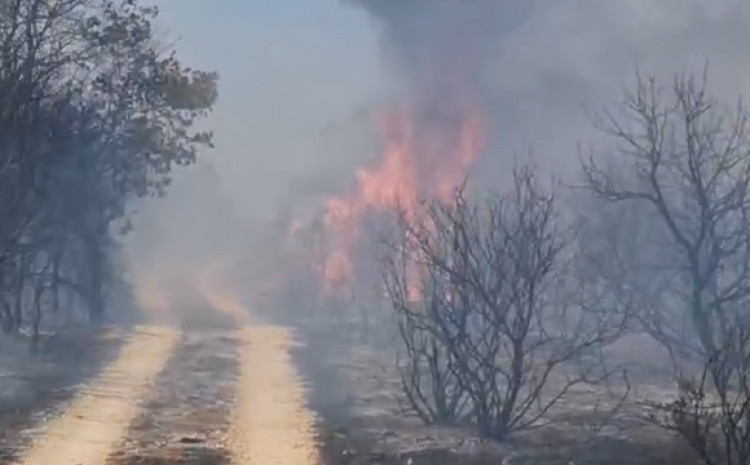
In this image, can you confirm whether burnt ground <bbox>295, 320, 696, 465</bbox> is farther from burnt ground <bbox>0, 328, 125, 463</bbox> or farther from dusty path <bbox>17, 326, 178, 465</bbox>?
burnt ground <bbox>0, 328, 125, 463</bbox>

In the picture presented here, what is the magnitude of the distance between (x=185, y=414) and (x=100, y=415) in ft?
4.80

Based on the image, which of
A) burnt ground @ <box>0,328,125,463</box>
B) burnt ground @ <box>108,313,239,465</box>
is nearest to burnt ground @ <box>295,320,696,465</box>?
burnt ground @ <box>108,313,239,465</box>

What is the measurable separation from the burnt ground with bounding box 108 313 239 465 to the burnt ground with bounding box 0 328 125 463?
5.09ft

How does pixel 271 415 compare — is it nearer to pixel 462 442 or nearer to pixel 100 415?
pixel 100 415

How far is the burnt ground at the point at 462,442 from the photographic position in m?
14.1

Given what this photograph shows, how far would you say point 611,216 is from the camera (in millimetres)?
40375

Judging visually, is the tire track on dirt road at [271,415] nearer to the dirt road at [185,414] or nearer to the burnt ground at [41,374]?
the dirt road at [185,414]

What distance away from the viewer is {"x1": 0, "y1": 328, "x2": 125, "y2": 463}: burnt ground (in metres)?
16.7

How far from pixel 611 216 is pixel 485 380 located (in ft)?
83.2

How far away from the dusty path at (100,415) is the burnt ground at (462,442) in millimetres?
3153

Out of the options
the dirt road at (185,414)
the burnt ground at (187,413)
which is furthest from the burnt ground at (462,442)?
the burnt ground at (187,413)

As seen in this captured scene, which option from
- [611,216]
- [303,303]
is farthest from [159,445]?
[303,303]

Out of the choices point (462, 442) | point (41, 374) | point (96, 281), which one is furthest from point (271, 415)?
point (96, 281)

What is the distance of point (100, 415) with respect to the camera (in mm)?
18172
